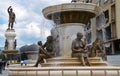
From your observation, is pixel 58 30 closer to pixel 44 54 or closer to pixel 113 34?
pixel 44 54

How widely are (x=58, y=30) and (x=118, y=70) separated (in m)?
3.52

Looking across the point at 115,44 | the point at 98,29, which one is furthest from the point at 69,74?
the point at 98,29

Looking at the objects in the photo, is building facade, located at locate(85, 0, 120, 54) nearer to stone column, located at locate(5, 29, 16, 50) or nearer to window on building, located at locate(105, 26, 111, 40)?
window on building, located at locate(105, 26, 111, 40)

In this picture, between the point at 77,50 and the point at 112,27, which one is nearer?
the point at 77,50

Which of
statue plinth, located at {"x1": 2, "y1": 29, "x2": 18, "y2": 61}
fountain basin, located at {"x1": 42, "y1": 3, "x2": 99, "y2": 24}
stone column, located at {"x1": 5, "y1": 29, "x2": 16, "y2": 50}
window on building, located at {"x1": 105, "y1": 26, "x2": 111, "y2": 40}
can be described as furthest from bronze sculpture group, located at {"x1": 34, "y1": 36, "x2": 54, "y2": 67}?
window on building, located at {"x1": 105, "y1": 26, "x2": 111, "y2": 40}

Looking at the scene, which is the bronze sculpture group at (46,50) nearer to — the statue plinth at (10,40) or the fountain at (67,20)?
the fountain at (67,20)

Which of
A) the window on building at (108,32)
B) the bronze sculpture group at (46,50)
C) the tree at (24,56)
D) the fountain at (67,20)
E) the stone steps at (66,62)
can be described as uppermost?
the window on building at (108,32)

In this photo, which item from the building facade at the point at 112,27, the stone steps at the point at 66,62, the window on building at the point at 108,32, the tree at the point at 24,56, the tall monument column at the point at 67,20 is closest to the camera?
the stone steps at the point at 66,62

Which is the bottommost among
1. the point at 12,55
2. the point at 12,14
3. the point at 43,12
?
the point at 12,55

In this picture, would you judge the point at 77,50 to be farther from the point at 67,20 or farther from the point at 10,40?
the point at 10,40

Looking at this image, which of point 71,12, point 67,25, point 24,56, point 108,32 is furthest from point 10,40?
point 71,12

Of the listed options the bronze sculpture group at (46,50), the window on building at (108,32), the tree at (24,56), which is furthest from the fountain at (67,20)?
the window on building at (108,32)

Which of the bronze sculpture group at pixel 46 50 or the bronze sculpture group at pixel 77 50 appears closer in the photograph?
the bronze sculpture group at pixel 77 50

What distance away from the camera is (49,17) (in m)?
10.1
